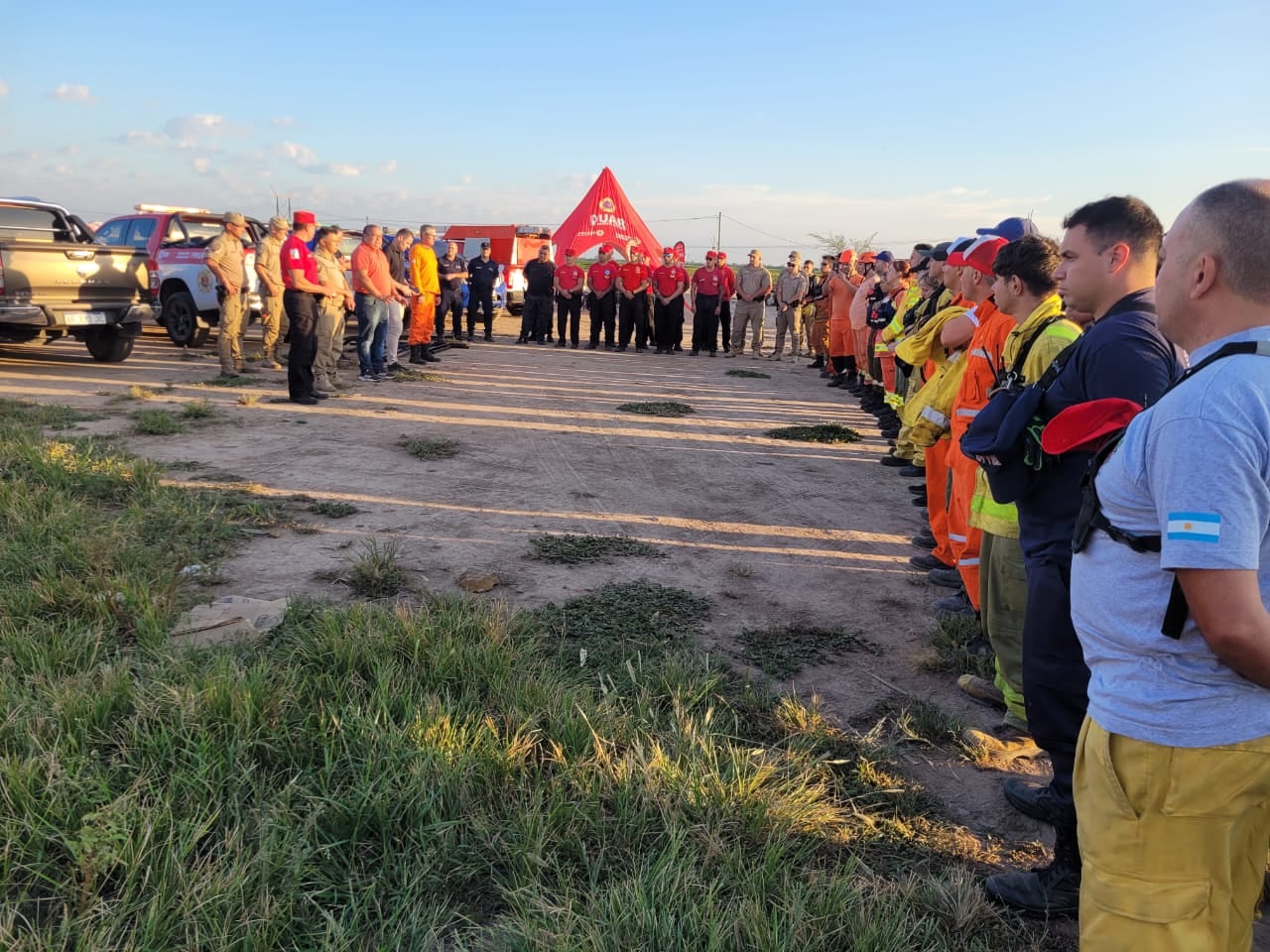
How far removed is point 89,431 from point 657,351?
1210 centimetres

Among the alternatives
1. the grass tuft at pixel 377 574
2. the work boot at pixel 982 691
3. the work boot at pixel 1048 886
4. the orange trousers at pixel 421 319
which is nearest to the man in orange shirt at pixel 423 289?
the orange trousers at pixel 421 319

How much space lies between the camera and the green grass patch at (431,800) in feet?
6.84

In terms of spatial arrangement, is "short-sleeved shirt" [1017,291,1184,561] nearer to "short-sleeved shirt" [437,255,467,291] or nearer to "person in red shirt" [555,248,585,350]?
"short-sleeved shirt" [437,255,467,291]

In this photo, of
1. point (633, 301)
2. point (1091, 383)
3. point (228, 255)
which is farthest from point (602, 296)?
point (1091, 383)

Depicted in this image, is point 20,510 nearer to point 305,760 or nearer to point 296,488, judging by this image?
point 296,488

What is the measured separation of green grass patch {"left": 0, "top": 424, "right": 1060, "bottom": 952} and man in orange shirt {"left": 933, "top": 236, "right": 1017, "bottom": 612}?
1.23 m

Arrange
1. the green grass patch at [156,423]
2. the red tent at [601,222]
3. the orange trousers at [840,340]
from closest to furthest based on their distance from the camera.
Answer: the green grass patch at [156,423], the orange trousers at [840,340], the red tent at [601,222]

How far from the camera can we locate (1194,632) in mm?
1556

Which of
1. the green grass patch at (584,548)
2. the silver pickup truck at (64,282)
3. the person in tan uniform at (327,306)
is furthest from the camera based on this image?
the silver pickup truck at (64,282)

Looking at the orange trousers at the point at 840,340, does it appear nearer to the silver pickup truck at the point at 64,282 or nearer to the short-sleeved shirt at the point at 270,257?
the short-sleeved shirt at the point at 270,257

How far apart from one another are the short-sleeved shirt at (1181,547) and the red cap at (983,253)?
271cm

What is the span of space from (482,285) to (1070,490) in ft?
52.6

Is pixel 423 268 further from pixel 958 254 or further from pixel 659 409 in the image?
pixel 958 254

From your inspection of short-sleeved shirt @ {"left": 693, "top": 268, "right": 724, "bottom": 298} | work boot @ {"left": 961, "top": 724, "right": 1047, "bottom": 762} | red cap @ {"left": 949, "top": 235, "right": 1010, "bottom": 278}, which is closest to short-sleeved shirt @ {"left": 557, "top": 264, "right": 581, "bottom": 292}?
short-sleeved shirt @ {"left": 693, "top": 268, "right": 724, "bottom": 298}
